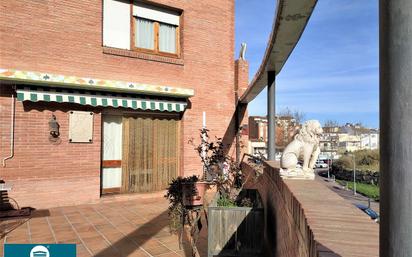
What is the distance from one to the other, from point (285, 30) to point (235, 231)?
9.51ft

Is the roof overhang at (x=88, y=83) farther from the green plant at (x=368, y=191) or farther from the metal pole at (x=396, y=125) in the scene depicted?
the green plant at (x=368, y=191)

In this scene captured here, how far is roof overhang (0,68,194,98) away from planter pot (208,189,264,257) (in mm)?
5487

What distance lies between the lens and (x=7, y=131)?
761 centimetres

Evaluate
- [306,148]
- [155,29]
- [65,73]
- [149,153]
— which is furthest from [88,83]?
[306,148]

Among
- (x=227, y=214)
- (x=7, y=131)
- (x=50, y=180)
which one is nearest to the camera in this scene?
(x=227, y=214)

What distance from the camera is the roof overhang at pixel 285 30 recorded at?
3611 mm

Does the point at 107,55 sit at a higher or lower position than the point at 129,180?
higher

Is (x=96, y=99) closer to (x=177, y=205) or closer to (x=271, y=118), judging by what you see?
(x=177, y=205)

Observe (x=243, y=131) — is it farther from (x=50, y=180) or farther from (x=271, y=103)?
(x=50, y=180)

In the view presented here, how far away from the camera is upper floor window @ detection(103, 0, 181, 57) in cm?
936

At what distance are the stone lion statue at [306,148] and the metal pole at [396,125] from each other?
279 centimetres

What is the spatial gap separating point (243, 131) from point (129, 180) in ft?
15.2

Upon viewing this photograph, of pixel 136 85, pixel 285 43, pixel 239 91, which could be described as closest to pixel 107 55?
pixel 136 85

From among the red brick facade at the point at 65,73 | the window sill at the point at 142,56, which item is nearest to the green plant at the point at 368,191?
the red brick facade at the point at 65,73
